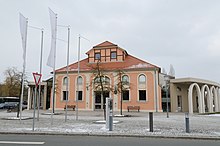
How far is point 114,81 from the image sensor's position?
35.4 metres

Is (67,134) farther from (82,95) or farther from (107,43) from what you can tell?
(107,43)

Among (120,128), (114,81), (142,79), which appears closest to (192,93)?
(142,79)

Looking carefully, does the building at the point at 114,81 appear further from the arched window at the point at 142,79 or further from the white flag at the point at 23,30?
the white flag at the point at 23,30

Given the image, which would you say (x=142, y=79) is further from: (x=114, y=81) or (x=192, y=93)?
(x=192, y=93)

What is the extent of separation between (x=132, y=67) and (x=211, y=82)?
41.8ft

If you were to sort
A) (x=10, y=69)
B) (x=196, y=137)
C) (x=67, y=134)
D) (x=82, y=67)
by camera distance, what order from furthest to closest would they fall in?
(x=10, y=69), (x=82, y=67), (x=67, y=134), (x=196, y=137)

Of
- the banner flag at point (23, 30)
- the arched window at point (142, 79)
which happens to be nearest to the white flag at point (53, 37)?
the banner flag at point (23, 30)

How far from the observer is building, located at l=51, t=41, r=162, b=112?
33.5 metres

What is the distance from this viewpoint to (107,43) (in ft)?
128

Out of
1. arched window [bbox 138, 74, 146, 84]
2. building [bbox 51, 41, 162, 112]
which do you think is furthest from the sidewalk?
arched window [bbox 138, 74, 146, 84]

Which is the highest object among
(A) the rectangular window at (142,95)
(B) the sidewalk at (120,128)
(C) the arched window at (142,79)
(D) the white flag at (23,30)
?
(D) the white flag at (23,30)

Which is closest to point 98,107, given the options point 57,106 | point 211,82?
point 57,106

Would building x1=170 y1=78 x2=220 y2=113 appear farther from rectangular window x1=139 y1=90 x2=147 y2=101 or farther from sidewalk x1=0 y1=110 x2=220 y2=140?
sidewalk x1=0 y1=110 x2=220 y2=140

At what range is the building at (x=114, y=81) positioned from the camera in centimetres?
3353
